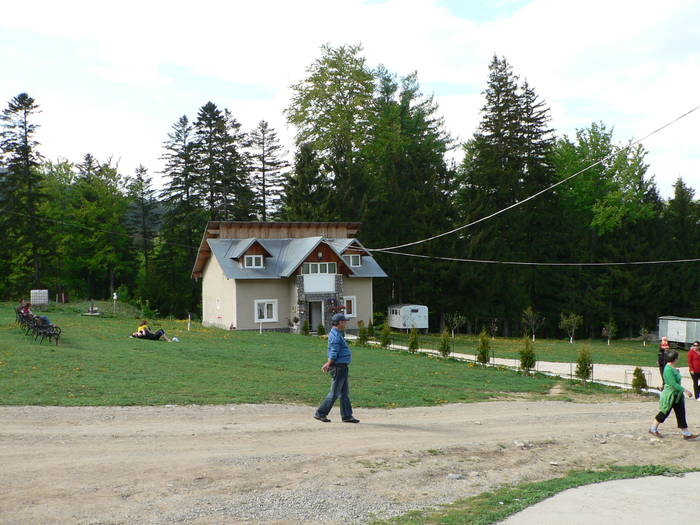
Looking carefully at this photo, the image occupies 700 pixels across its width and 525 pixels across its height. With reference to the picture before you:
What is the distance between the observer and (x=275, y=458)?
1037 cm

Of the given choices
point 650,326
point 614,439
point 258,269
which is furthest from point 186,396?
point 650,326

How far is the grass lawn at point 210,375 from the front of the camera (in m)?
15.6

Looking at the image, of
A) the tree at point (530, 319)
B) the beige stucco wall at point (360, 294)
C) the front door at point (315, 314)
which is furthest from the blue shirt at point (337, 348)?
the tree at point (530, 319)

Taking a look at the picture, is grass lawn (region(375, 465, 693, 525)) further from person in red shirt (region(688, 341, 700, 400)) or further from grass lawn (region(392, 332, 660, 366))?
grass lawn (region(392, 332, 660, 366))

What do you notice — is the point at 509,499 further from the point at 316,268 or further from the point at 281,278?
the point at 281,278

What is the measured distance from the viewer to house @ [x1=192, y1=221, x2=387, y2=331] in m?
42.8

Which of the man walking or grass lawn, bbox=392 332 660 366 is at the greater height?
the man walking

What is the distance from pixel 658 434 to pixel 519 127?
165ft

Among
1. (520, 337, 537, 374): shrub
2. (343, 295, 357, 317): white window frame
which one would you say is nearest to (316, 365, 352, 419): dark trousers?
(520, 337, 537, 374): shrub

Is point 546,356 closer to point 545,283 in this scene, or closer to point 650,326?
point 545,283

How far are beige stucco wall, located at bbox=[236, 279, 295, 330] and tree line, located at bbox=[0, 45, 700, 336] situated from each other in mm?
14297

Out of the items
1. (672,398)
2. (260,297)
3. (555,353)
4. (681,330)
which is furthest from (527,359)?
(681,330)

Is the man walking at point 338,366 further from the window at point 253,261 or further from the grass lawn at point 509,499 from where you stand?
the window at point 253,261

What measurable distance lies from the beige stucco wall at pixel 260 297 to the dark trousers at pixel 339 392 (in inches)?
1172
